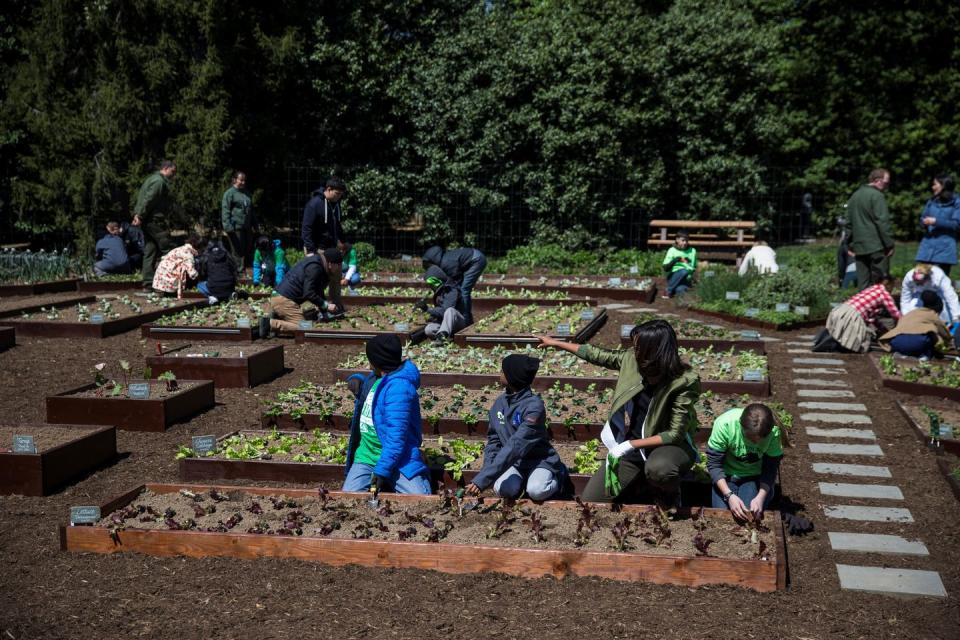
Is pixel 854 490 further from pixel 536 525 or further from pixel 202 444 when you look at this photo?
pixel 202 444

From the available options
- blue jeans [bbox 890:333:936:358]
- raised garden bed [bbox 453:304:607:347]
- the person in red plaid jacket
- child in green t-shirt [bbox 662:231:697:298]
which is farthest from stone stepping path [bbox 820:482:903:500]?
child in green t-shirt [bbox 662:231:697:298]

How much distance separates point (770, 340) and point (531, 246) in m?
9.75

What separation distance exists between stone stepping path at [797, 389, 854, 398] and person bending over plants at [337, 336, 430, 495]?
480 centimetres

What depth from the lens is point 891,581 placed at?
5.25 m

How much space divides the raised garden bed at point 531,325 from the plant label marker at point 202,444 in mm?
4582

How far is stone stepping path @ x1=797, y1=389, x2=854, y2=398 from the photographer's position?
372 inches

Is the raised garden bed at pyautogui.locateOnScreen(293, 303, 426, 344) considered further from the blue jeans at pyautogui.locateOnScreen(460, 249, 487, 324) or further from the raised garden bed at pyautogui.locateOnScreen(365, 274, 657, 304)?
the raised garden bed at pyautogui.locateOnScreen(365, 274, 657, 304)

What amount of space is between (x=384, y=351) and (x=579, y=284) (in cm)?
1036

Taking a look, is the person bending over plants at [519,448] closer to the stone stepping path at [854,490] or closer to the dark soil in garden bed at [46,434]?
the stone stepping path at [854,490]

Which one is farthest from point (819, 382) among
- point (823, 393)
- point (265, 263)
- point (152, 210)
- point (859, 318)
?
point (152, 210)

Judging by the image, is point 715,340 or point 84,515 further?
point 715,340

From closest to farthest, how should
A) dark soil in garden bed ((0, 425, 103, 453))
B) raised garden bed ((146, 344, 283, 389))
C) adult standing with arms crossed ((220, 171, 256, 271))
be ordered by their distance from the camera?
dark soil in garden bed ((0, 425, 103, 453)) → raised garden bed ((146, 344, 283, 389)) → adult standing with arms crossed ((220, 171, 256, 271))

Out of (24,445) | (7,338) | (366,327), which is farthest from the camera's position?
(366,327)

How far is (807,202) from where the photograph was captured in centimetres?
2481
